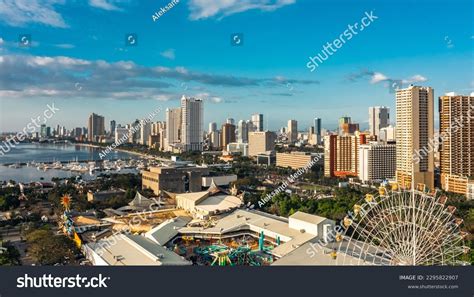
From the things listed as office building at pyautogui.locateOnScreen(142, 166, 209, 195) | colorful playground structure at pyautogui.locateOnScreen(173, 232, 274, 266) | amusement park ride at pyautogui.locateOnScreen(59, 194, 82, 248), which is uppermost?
office building at pyautogui.locateOnScreen(142, 166, 209, 195)

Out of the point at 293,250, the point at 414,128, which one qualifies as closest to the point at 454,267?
the point at 293,250

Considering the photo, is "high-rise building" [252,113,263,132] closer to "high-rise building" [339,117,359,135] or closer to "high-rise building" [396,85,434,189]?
"high-rise building" [339,117,359,135]

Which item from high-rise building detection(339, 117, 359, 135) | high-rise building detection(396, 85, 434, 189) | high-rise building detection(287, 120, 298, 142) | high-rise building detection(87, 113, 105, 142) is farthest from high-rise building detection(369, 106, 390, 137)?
high-rise building detection(87, 113, 105, 142)

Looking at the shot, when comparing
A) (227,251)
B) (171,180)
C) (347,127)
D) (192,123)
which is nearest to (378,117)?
(347,127)

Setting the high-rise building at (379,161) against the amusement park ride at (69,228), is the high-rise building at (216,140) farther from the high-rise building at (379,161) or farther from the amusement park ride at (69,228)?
the amusement park ride at (69,228)

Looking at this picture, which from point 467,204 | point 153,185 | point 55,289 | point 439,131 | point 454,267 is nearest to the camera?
point 55,289

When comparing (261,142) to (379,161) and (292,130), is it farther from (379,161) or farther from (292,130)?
(292,130)

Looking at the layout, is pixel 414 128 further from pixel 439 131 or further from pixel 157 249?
pixel 157 249
